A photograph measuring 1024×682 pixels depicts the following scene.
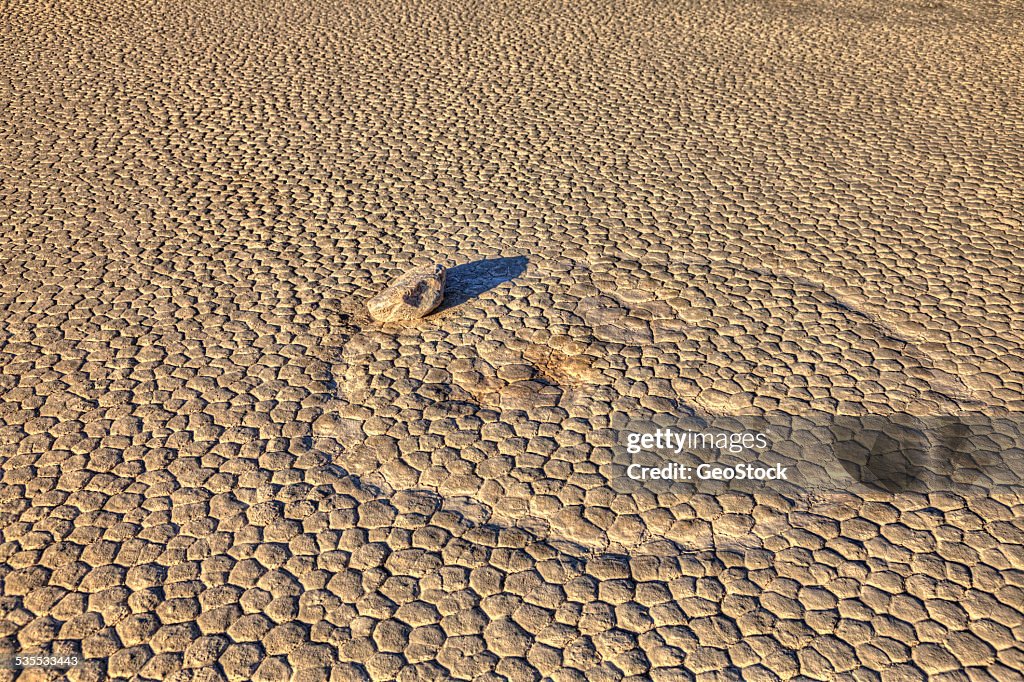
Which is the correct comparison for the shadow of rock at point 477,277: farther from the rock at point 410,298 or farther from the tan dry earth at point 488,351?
the rock at point 410,298

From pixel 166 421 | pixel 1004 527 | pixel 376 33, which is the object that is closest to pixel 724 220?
pixel 1004 527

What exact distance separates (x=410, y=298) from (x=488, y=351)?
0.58 m

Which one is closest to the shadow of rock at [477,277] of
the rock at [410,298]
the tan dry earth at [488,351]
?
the tan dry earth at [488,351]

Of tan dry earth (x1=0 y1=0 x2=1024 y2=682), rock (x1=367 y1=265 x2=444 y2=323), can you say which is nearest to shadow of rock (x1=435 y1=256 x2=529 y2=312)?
tan dry earth (x1=0 y1=0 x2=1024 y2=682)

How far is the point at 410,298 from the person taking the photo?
203 inches

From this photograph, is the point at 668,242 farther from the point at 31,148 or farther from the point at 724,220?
the point at 31,148

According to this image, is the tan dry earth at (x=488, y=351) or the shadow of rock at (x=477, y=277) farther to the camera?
the shadow of rock at (x=477, y=277)

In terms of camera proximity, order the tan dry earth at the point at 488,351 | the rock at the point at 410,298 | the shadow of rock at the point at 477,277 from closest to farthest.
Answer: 1. the tan dry earth at the point at 488,351
2. the rock at the point at 410,298
3. the shadow of rock at the point at 477,277

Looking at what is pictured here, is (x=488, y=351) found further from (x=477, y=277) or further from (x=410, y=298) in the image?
(x=477, y=277)

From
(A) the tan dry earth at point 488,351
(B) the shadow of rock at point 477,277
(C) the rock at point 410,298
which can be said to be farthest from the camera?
(B) the shadow of rock at point 477,277

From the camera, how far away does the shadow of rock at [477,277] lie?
5484 mm

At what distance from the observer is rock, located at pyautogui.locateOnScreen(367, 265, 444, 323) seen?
5164mm

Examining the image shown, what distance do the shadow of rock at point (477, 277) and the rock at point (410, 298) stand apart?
0.15m

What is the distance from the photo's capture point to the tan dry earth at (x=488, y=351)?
11.2 feet
